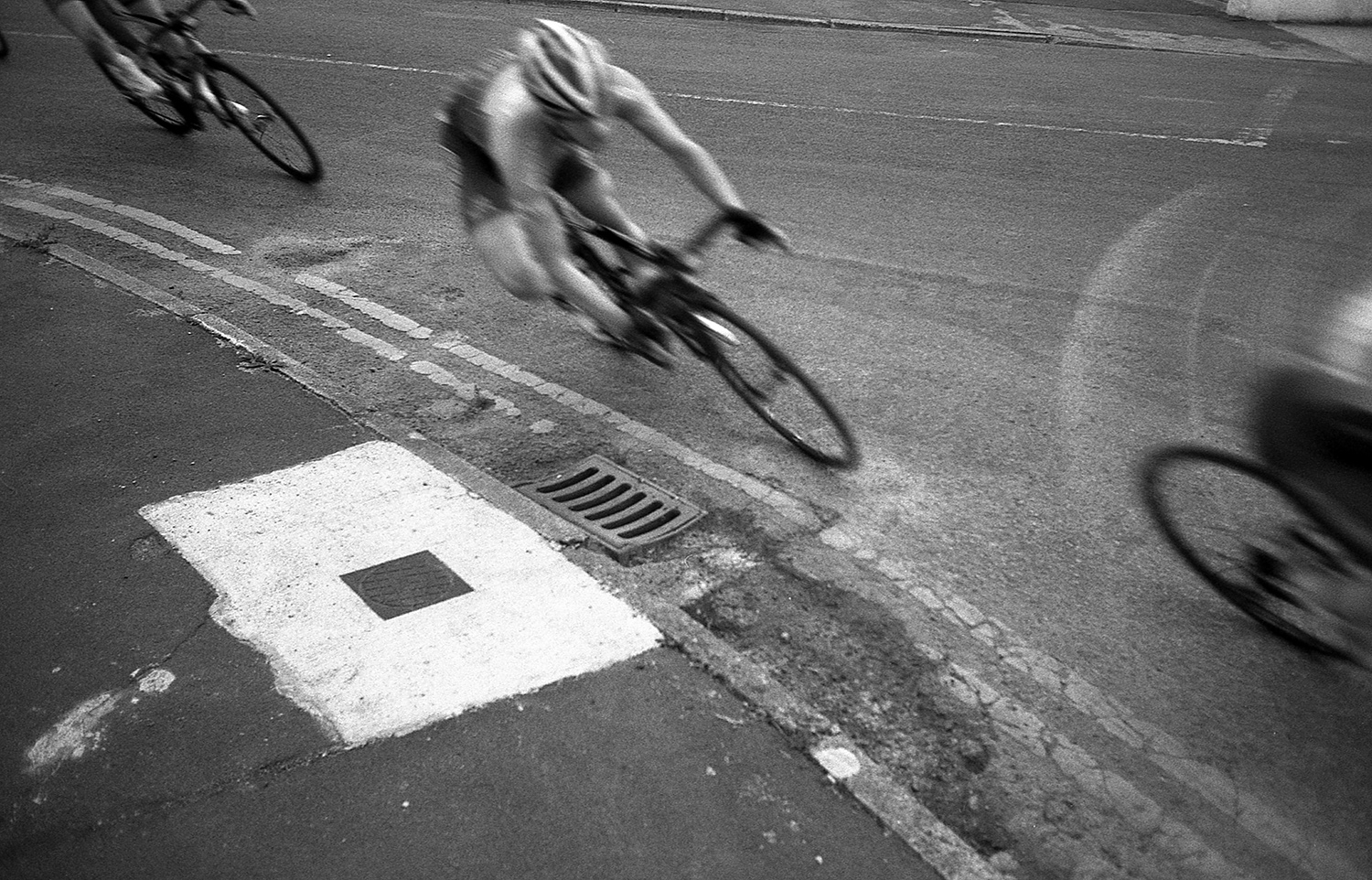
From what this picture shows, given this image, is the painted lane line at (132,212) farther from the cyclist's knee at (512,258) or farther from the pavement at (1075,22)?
the pavement at (1075,22)

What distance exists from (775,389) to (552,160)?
5.08ft

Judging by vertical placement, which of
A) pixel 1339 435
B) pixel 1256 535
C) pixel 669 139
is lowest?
pixel 1256 535

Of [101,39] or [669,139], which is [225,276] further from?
[101,39]

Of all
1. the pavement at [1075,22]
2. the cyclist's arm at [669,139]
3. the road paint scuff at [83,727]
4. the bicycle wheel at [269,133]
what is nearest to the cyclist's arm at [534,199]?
the cyclist's arm at [669,139]

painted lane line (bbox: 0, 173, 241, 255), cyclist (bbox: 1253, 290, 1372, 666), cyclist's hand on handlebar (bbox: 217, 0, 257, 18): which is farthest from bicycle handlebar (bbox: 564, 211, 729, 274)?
cyclist's hand on handlebar (bbox: 217, 0, 257, 18)

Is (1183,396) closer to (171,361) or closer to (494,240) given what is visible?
(494,240)

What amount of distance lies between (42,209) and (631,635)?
6.56 m

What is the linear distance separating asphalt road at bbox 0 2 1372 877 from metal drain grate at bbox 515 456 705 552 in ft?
0.60

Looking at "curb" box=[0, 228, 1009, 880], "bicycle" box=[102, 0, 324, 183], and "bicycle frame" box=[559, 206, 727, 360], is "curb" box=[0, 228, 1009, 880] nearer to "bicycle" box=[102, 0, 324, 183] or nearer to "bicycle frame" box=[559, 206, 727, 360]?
"bicycle frame" box=[559, 206, 727, 360]

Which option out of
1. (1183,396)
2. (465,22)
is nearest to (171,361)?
(1183,396)

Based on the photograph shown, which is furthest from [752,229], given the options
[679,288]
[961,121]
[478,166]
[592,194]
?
[961,121]

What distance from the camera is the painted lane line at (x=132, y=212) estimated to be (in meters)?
7.70

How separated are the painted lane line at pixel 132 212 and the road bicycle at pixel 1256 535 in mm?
6025

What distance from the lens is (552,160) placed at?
5359 millimetres
